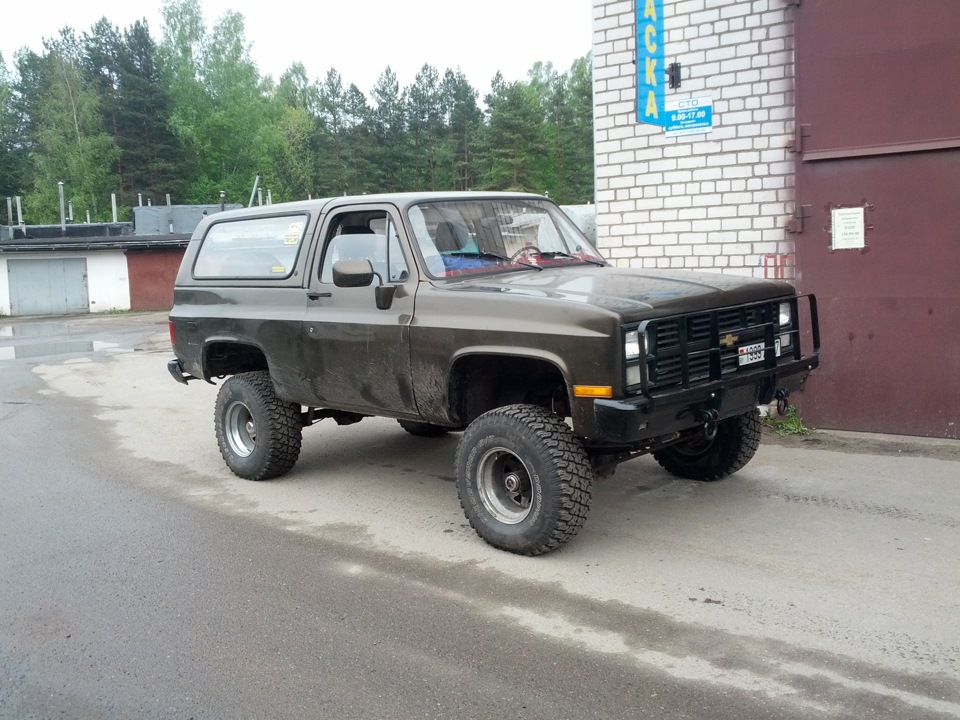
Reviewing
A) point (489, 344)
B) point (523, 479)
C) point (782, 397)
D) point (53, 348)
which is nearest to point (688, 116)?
point (782, 397)

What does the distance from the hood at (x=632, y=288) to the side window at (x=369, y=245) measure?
0.52 meters

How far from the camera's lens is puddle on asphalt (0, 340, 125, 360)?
18.5 metres

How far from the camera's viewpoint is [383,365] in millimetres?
5926

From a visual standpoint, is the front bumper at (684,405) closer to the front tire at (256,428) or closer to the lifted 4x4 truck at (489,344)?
the lifted 4x4 truck at (489,344)

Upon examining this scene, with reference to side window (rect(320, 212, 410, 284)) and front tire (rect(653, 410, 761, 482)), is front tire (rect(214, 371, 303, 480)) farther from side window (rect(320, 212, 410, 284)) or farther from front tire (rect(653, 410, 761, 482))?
front tire (rect(653, 410, 761, 482))

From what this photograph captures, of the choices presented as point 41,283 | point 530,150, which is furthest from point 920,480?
point 530,150

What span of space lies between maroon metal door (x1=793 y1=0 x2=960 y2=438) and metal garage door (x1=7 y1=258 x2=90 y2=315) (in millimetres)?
34811

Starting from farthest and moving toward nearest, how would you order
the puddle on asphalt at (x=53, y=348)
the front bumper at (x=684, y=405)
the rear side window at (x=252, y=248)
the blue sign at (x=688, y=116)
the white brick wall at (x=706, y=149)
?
1. the puddle on asphalt at (x=53, y=348)
2. the blue sign at (x=688, y=116)
3. the white brick wall at (x=706, y=149)
4. the rear side window at (x=252, y=248)
5. the front bumper at (x=684, y=405)

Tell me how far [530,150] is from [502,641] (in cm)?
5247

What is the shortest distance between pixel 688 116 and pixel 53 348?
16072mm

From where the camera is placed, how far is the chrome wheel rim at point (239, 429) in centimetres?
729

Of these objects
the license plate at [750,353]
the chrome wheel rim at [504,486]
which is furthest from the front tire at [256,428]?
the license plate at [750,353]

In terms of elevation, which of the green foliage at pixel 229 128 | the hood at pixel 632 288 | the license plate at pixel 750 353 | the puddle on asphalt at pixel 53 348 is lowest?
the puddle on asphalt at pixel 53 348

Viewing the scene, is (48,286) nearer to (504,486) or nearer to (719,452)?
(719,452)
